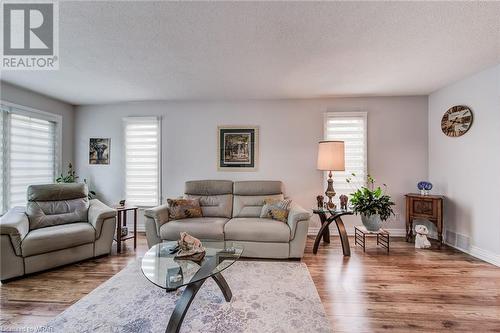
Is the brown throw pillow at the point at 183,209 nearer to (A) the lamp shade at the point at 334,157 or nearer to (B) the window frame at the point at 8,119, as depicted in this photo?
(A) the lamp shade at the point at 334,157

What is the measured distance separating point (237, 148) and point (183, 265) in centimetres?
260

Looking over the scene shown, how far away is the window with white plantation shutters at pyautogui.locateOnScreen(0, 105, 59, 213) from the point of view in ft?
10.9

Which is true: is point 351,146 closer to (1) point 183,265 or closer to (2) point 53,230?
(1) point 183,265

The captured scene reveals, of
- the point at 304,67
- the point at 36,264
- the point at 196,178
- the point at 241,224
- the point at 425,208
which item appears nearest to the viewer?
the point at 36,264

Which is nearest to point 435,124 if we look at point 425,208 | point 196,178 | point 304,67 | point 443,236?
point 425,208

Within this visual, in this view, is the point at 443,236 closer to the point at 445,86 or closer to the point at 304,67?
the point at 445,86

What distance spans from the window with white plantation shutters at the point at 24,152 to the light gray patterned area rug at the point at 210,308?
251cm

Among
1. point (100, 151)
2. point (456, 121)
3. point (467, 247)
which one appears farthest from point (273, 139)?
point (100, 151)

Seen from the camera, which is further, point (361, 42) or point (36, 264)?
point (36, 264)

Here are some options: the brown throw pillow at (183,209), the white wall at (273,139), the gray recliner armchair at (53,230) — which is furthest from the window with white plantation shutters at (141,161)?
the brown throw pillow at (183,209)

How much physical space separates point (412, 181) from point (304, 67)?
114 inches

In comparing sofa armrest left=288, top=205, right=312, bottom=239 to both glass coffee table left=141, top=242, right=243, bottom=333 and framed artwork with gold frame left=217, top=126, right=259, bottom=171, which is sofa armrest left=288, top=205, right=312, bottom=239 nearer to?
glass coffee table left=141, top=242, right=243, bottom=333

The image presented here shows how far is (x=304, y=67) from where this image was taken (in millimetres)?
2797

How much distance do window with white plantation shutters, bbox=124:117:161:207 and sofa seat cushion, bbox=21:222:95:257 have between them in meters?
1.28
